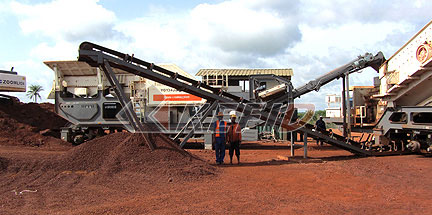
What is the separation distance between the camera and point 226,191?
6.73 meters

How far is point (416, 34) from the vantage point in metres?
10.0

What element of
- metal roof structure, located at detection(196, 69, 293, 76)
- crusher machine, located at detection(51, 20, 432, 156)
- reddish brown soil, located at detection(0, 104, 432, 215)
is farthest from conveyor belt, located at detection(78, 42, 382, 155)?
metal roof structure, located at detection(196, 69, 293, 76)

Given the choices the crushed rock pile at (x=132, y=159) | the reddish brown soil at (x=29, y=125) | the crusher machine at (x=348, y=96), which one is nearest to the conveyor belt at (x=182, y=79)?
the crusher machine at (x=348, y=96)

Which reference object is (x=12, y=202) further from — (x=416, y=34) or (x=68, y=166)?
(x=416, y=34)

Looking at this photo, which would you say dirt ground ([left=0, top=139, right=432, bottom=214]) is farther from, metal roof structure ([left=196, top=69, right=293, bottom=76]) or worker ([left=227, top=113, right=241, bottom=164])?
metal roof structure ([left=196, top=69, right=293, bottom=76])

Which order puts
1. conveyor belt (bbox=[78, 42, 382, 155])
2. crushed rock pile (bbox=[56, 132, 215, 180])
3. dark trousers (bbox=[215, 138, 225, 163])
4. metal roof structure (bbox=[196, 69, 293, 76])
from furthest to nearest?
metal roof structure (bbox=[196, 69, 293, 76]), dark trousers (bbox=[215, 138, 225, 163]), conveyor belt (bbox=[78, 42, 382, 155]), crushed rock pile (bbox=[56, 132, 215, 180])

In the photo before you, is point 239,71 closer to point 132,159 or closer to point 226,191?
point 132,159

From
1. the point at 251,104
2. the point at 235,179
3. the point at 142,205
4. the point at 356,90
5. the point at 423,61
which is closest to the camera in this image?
the point at 142,205

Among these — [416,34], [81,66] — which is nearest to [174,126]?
[81,66]

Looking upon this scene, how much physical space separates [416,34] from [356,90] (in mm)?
3105

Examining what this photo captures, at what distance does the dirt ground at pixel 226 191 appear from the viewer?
550 cm

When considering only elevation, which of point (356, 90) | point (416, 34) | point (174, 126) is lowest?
point (174, 126)

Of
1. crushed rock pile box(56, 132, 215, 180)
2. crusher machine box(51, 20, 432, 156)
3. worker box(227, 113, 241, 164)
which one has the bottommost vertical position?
crushed rock pile box(56, 132, 215, 180)

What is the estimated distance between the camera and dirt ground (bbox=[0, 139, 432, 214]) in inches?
217
